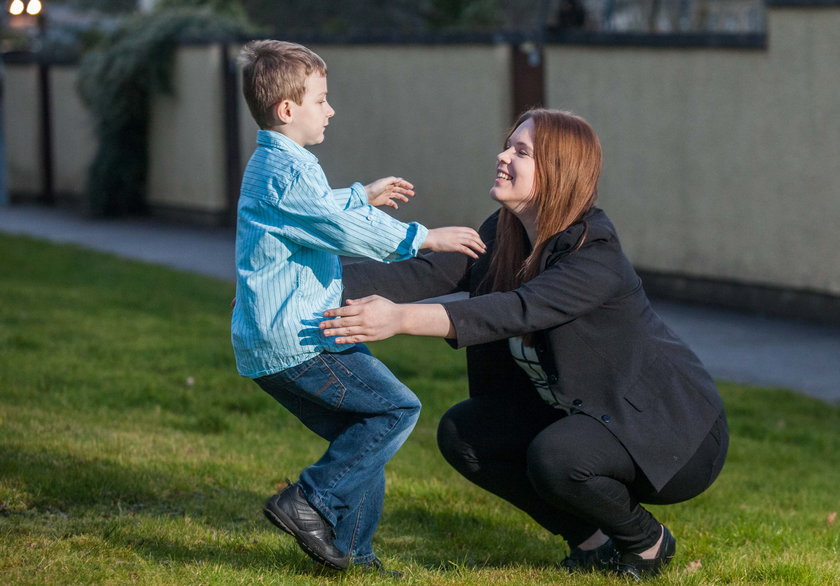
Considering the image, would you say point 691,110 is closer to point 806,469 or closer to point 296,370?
point 806,469

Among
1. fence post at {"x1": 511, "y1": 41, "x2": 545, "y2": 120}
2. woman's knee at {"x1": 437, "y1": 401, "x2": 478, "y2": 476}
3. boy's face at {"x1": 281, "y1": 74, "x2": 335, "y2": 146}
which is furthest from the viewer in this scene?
fence post at {"x1": 511, "y1": 41, "x2": 545, "y2": 120}

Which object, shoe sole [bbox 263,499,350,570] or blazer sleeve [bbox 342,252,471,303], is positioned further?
blazer sleeve [bbox 342,252,471,303]

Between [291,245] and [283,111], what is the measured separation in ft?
1.28

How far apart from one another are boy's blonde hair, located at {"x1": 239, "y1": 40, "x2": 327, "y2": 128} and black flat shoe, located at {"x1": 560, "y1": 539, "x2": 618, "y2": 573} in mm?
1813

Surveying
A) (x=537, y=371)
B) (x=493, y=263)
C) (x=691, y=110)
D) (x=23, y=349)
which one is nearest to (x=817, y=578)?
(x=537, y=371)

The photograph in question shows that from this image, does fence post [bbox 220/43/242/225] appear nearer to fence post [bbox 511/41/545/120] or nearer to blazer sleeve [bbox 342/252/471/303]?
fence post [bbox 511/41/545/120]

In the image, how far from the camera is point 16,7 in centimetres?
1198

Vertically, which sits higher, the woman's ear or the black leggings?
the woman's ear

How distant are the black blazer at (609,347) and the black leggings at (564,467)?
0.23ft

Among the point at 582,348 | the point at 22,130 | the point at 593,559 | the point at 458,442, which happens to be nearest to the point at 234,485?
the point at 458,442

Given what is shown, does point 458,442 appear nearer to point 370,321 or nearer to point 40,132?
point 370,321

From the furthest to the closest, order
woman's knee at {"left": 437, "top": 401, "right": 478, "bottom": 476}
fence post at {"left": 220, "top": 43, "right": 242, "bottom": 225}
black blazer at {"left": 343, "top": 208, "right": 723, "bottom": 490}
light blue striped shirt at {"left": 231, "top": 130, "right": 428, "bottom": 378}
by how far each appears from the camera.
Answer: fence post at {"left": 220, "top": 43, "right": 242, "bottom": 225}, woman's knee at {"left": 437, "top": 401, "right": 478, "bottom": 476}, black blazer at {"left": 343, "top": 208, "right": 723, "bottom": 490}, light blue striped shirt at {"left": 231, "top": 130, "right": 428, "bottom": 378}

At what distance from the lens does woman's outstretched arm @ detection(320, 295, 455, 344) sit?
3.41 meters

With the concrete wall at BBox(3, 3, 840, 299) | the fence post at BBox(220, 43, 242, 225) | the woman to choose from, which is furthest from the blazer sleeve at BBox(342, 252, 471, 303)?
the fence post at BBox(220, 43, 242, 225)
